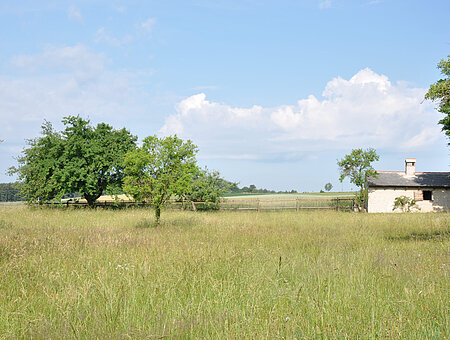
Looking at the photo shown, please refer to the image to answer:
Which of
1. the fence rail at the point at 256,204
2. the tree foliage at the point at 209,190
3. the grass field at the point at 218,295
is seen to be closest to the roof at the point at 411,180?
the fence rail at the point at 256,204

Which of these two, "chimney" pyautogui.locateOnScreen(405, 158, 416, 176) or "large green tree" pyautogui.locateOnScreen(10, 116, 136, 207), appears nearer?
"large green tree" pyautogui.locateOnScreen(10, 116, 136, 207)

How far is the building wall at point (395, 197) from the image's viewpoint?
103 feet

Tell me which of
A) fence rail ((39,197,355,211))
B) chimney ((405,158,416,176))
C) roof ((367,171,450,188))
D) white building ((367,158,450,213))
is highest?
chimney ((405,158,416,176))

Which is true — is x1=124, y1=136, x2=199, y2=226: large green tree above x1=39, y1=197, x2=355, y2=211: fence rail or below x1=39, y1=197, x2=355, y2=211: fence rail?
above

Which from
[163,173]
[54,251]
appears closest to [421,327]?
[54,251]

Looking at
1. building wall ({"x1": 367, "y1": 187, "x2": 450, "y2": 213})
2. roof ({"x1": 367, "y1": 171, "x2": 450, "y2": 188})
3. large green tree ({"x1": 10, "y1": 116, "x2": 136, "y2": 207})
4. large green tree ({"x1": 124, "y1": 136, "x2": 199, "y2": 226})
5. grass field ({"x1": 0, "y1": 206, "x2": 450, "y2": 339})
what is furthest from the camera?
roof ({"x1": 367, "y1": 171, "x2": 450, "y2": 188})

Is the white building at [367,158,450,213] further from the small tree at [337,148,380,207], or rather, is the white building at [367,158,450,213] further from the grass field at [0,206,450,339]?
the grass field at [0,206,450,339]

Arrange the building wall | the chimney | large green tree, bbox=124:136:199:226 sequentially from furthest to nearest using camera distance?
the chimney < the building wall < large green tree, bbox=124:136:199:226

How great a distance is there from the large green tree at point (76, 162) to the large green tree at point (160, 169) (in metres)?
14.1

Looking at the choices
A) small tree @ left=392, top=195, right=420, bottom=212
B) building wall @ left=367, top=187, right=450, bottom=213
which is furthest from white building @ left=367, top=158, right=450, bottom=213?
small tree @ left=392, top=195, right=420, bottom=212

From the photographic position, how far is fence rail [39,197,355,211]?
29.8 metres

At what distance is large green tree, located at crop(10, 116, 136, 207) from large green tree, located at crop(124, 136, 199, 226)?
554 inches

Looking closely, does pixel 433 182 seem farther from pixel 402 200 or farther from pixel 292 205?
pixel 292 205

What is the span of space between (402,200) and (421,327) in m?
31.9
